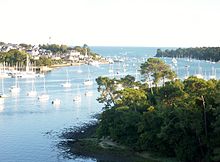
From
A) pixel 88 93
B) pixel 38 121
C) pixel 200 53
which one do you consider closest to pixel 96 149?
pixel 38 121

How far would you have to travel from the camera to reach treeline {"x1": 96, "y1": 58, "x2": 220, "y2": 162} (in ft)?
63.3

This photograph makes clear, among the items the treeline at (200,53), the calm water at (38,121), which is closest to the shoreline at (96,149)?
the calm water at (38,121)

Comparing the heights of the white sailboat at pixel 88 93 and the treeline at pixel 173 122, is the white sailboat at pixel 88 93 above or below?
below

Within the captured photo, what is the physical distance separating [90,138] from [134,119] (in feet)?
14.8

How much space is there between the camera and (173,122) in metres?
20.5

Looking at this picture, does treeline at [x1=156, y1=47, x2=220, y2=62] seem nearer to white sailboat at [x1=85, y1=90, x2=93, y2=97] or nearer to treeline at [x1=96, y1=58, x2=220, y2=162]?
white sailboat at [x1=85, y1=90, x2=93, y2=97]

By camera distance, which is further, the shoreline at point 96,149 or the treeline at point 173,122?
the shoreline at point 96,149

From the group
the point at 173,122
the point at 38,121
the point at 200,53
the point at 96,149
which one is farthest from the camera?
the point at 200,53

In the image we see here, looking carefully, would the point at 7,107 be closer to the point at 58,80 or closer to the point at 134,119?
the point at 134,119

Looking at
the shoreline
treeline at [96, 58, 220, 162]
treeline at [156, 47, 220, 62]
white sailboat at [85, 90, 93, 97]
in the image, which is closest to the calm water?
white sailboat at [85, 90, 93, 97]

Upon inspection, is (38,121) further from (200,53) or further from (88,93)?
(200,53)

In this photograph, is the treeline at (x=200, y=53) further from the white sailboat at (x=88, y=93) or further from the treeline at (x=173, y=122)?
the treeline at (x=173, y=122)

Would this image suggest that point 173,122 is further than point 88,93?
No

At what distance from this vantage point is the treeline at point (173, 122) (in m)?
19.3
